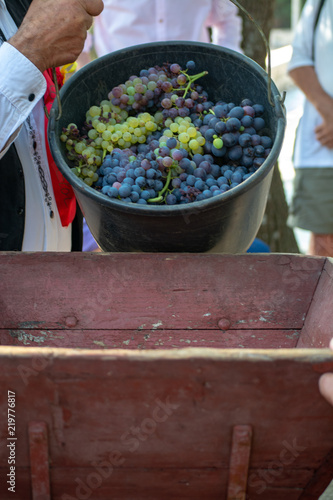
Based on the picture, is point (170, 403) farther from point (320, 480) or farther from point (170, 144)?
point (170, 144)

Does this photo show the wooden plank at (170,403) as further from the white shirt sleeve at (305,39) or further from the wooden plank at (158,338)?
the white shirt sleeve at (305,39)

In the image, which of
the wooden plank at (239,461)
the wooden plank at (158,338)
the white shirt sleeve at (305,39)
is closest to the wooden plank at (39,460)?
the wooden plank at (239,461)

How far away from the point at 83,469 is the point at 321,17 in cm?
231

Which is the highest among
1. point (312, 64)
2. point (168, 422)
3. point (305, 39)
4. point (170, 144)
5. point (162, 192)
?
point (305, 39)

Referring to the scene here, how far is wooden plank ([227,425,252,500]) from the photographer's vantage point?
889mm

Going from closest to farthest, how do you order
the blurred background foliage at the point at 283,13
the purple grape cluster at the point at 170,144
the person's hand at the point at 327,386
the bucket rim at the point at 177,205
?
the person's hand at the point at 327,386 < the bucket rim at the point at 177,205 < the purple grape cluster at the point at 170,144 < the blurred background foliage at the point at 283,13

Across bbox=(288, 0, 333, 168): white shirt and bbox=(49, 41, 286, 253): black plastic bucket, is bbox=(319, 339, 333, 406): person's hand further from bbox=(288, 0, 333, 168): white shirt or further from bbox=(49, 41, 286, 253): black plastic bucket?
bbox=(288, 0, 333, 168): white shirt

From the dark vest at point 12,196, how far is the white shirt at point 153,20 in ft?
4.15

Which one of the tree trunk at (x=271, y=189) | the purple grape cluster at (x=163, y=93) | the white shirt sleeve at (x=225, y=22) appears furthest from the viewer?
the tree trunk at (x=271, y=189)

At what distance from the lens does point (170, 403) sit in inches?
33.9

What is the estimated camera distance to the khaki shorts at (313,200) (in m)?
2.67

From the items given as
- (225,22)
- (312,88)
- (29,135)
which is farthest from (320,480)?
(225,22)

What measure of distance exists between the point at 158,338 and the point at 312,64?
1.85m

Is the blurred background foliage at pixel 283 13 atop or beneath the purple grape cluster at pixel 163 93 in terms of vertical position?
atop
